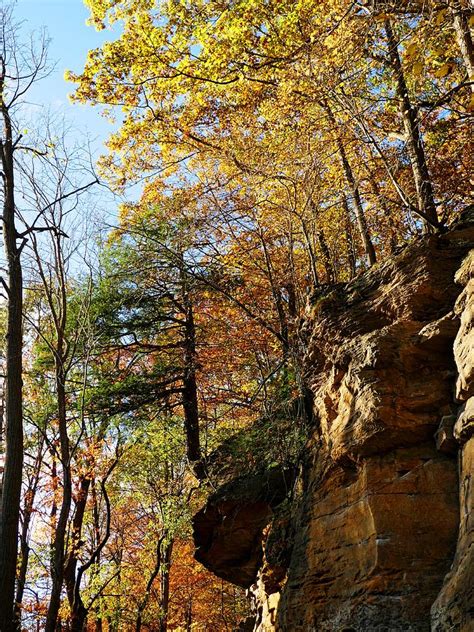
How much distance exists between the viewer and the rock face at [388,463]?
502 cm

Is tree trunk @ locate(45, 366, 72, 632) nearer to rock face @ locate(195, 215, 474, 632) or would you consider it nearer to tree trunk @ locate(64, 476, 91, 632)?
rock face @ locate(195, 215, 474, 632)

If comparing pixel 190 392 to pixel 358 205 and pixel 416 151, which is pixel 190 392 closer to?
pixel 358 205

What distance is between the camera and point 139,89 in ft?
35.3

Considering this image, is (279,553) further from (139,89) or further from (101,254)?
(139,89)

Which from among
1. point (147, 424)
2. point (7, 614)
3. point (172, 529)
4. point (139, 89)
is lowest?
point (7, 614)

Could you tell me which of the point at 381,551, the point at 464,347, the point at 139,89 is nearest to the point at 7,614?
the point at 381,551

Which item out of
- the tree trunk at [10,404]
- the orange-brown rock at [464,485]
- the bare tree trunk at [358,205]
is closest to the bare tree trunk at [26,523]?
the tree trunk at [10,404]

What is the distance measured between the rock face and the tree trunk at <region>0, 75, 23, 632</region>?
3394 mm

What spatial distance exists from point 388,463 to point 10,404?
16.6 ft

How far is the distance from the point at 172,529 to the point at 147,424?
271 centimetres

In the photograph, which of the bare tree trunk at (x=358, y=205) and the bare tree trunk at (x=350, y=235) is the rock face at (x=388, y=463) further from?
the bare tree trunk at (x=350, y=235)

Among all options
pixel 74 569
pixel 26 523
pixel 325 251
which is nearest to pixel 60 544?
pixel 74 569

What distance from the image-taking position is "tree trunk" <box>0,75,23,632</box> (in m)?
6.37

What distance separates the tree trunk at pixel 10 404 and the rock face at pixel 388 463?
11.1 feet
